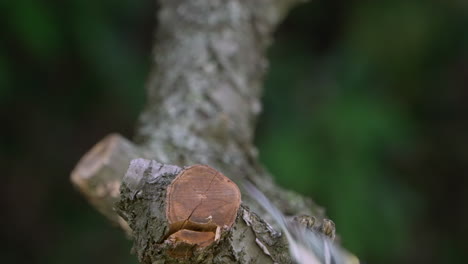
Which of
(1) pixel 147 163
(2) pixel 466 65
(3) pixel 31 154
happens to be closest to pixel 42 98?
(3) pixel 31 154

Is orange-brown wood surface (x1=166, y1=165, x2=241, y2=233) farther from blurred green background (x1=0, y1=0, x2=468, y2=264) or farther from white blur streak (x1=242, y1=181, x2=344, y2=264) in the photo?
blurred green background (x1=0, y1=0, x2=468, y2=264)

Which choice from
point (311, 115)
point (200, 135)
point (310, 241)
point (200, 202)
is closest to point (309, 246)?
point (310, 241)

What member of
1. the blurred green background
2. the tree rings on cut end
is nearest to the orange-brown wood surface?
the tree rings on cut end

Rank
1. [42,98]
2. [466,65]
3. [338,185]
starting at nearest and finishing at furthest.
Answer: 1. [338,185]
2. [42,98]
3. [466,65]

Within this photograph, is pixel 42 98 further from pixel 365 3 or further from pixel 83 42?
pixel 365 3

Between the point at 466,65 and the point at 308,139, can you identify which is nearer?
the point at 308,139

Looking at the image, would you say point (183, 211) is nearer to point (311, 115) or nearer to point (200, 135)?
point (200, 135)
